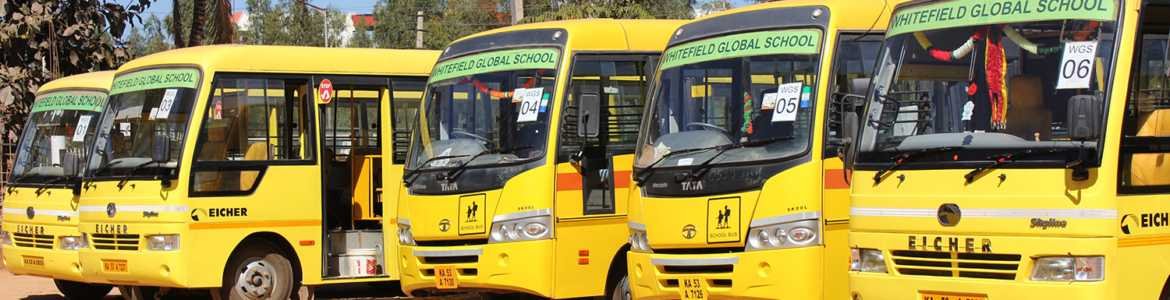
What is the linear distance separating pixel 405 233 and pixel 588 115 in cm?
193

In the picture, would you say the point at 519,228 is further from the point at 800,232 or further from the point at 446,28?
the point at 446,28

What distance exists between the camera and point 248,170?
47.6 feet

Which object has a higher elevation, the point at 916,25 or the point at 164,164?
the point at 916,25

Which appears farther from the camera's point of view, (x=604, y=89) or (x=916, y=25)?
(x=604, y=89)

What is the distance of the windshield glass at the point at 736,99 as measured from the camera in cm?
1056

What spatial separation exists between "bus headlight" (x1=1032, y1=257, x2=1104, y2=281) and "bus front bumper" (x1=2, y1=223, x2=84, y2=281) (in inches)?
370

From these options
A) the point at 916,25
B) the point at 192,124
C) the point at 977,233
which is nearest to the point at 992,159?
the point at 977,233

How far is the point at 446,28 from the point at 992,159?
2117 inches

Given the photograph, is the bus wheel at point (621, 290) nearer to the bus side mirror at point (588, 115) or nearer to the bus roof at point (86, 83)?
the bus side mirror at point (588, 115)

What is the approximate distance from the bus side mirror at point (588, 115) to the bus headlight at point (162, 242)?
395 cm

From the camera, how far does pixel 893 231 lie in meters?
9.20

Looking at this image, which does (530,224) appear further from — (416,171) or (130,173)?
(130,173)

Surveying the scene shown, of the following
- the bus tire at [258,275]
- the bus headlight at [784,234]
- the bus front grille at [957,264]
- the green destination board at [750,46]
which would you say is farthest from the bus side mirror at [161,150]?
the bus front grille at [957,264]

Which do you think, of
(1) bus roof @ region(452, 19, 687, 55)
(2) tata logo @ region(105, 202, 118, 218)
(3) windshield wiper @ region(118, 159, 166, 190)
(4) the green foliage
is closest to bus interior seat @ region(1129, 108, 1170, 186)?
(1) bus roof @ region(452, 19, 687, 55)
